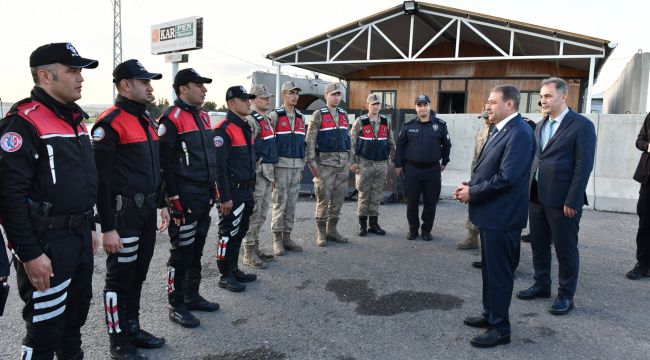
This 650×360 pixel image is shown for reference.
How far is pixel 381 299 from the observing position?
13.8ft

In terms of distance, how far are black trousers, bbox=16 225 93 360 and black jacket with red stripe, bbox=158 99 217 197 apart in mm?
1006

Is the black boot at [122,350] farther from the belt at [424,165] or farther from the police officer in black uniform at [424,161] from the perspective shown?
the belt at [424,165]

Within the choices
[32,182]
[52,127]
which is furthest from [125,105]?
[32,182]

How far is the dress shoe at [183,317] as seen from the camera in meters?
3.59

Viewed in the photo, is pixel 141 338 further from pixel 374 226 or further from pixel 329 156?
pixel 374 226

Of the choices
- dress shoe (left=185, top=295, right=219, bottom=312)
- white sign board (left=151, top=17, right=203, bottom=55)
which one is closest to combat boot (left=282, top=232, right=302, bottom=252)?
dress shoe (left=185, top=295, right=219, bottom=312)

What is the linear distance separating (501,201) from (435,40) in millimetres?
13098

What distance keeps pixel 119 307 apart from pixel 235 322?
0.99 metres

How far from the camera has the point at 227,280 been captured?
14.6ft

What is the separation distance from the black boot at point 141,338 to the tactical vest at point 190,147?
1163 millimetres

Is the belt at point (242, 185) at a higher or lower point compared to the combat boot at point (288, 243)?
higher

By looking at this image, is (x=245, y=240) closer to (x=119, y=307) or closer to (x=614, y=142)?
(x=119, y=307)

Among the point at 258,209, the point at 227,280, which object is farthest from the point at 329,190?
the point at 227,280

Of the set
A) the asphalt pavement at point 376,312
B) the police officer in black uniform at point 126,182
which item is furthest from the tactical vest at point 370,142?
the police officer in black uniform at point 126,182
